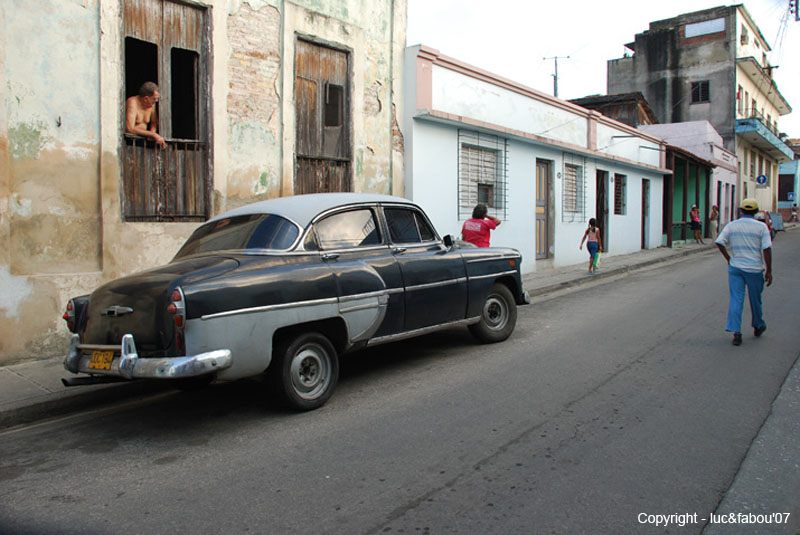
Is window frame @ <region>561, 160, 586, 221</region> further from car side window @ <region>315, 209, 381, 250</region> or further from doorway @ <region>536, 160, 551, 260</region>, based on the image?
car side window @ <region>315, 209, 381, 250</region>

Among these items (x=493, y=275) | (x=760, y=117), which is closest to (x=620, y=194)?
(x=493, y=275)

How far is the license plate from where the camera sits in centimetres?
446

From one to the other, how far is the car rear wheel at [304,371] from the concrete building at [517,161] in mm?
6786

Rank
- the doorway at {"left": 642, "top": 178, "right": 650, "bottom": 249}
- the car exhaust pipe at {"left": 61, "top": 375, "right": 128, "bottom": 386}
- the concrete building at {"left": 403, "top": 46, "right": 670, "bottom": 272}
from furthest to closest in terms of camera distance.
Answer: the doorway at {"left": 642, "top": 178, "right": 650, "bottom": 249}, the concrete building at {"left": 403, "top": 46, "right": 670, "bottom": 272}, the car exhaust pipe at {"left": 61, "top": 375, "right": 128, "bottom": 386}

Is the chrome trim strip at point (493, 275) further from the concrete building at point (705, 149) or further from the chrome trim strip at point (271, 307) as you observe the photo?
the concrete building at point (705, 149)

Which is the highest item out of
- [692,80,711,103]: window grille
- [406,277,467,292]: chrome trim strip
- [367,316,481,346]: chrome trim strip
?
[692,80,711,103]: window grille

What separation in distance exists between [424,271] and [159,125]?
4.43 m

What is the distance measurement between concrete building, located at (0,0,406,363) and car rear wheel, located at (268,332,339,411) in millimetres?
3637

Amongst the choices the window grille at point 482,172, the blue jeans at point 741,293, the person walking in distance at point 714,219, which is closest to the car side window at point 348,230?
the blue jeans at point 741,293

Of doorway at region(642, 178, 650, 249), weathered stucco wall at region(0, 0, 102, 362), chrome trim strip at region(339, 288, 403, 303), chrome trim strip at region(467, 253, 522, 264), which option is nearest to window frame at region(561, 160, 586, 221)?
doorway at region(642, 178, 650, 249)

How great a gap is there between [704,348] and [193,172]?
6.72 metres

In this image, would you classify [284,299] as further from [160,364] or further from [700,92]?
[700,92]

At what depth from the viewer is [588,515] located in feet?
10.0

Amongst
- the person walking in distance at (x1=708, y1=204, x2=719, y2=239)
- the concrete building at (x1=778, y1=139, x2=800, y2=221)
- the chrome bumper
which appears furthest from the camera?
the concrete building at (x1=778, y1=139, x2=800, y2=221)
